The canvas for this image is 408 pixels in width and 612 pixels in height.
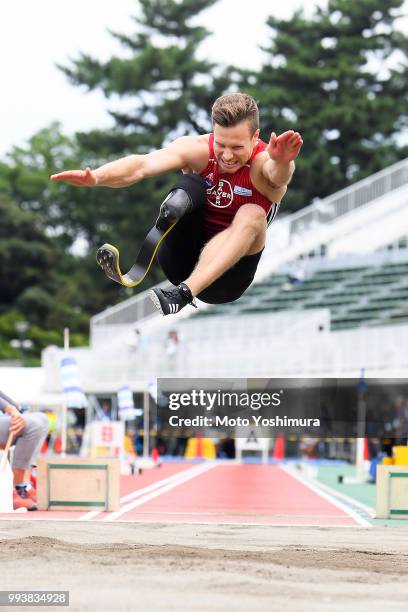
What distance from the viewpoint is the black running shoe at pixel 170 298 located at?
6414 millimetres

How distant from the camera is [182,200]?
21.4ft

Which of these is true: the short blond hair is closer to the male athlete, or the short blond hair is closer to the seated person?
the male athlete

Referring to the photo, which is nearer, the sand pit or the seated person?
the sand pit

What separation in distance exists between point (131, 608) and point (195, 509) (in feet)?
23.9

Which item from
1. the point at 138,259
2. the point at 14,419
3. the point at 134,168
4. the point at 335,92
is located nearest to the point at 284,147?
the point at 134,168

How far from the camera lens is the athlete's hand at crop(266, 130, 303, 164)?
6.27m

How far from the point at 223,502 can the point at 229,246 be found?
7650 mm

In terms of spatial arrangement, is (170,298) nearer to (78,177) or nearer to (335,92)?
(78,177)

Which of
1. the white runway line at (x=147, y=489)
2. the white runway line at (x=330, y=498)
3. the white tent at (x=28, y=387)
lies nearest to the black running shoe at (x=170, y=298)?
the white runway line at (x=147, y=489)

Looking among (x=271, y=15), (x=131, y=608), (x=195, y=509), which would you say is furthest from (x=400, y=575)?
(x=271, y=15)

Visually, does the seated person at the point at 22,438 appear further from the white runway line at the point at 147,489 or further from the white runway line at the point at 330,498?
the white runway line at the point at 330,498

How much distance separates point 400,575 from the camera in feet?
22.5

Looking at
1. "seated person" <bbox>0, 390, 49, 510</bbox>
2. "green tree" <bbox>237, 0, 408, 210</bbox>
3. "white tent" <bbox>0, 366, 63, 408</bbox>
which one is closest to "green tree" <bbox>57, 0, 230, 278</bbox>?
"green tree" <bbox>237, 0, 408, 210</bbox>

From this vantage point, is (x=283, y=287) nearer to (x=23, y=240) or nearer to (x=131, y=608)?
(x=23, y=240)
